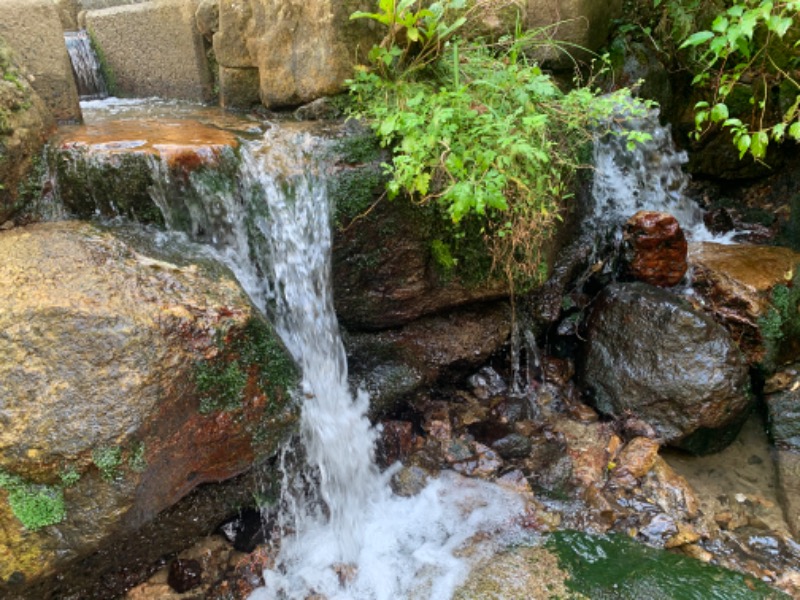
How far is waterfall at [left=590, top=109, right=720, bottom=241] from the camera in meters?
5.10

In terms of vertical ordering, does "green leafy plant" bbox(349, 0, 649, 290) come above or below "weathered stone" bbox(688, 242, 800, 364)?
above

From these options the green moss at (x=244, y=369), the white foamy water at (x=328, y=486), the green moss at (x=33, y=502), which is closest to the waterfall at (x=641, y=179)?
the white foamy water at (x=328, y=486)

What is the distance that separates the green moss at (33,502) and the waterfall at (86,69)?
4.77 metres

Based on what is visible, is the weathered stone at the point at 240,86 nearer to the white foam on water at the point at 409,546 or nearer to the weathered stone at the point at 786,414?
the white foam on water at the point at 409,546

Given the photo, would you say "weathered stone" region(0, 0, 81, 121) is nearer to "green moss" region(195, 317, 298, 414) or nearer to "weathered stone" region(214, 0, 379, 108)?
"weathered stone" region(214, 0, 379, 108)

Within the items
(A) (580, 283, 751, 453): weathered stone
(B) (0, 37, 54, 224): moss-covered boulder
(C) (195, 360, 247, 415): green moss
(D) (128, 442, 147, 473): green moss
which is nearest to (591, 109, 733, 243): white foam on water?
(A) (580, 283, 751, 453): weathered stone

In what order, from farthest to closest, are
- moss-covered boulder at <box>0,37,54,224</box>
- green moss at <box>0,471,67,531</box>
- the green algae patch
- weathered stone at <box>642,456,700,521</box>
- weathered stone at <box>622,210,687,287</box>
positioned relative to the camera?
weathered stone at <box>622,210,687,287</box>, weathered stone at <box>642,456,700,521</box>, moss-covered boulder at <box>0,37,54,224</box>, the green algae patch, green moss at <box>0,471,67,531</box>

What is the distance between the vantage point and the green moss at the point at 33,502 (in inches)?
87.4

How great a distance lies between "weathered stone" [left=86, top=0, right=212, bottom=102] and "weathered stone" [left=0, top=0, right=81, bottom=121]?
1522mm

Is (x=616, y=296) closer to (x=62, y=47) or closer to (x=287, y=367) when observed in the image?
(x=287, y=367)

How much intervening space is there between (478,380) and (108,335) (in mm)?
2892

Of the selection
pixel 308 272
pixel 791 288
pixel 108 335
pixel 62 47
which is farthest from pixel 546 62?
pixel 108 335

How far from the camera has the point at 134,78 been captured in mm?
5555

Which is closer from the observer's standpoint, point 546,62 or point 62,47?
point 62,47
